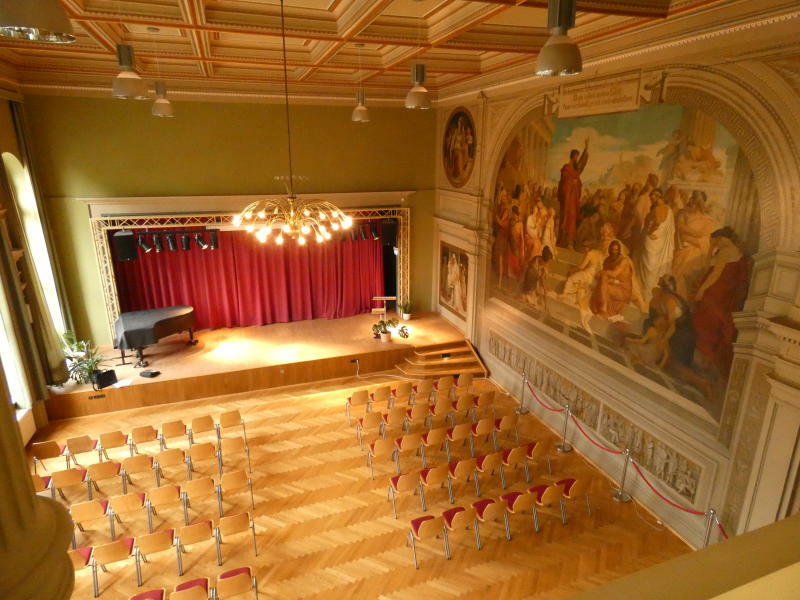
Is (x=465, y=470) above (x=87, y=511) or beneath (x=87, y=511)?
beneath

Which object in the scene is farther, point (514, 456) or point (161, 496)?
point (514, 456)

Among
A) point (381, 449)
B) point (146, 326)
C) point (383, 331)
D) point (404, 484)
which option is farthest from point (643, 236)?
point (146, 326)

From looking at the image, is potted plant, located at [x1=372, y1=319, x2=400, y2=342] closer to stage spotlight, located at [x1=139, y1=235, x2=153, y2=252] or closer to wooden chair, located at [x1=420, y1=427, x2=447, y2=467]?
wooden chair, located at [x1=420, y1=427, x2=447, y2=467]

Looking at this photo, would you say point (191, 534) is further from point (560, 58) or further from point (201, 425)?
point (560, 58)

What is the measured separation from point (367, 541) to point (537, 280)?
19.5ft

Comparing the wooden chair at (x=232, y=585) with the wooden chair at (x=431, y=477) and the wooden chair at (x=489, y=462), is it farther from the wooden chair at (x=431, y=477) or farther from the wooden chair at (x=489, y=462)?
the wooden chair at (x=489, y=462)

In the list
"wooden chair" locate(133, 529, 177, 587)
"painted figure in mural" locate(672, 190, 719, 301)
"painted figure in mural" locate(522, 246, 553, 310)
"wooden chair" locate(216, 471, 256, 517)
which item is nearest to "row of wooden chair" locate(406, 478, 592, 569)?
"wooden chair" locate(216, 471, 256, 517)

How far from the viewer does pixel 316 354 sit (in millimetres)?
12430

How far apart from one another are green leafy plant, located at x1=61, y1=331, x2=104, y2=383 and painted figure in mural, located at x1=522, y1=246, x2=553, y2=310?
9.43 metres

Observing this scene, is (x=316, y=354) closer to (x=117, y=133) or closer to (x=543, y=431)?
(x=543, y=431)

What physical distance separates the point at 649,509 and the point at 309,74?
10.7 m

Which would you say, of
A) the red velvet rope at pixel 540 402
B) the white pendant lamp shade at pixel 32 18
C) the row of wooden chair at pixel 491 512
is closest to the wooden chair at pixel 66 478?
the row of wooden chair at pixel 491 512

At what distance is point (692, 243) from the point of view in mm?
6629

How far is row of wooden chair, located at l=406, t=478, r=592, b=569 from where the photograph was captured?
660 cm
